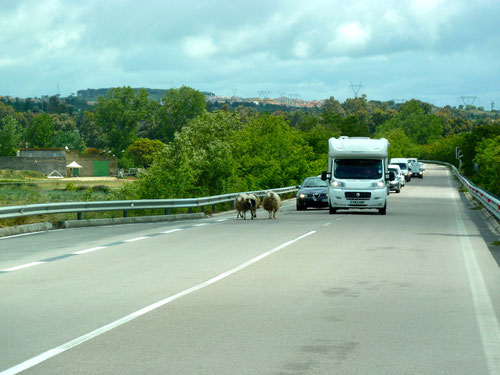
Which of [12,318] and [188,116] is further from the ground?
[188,116]

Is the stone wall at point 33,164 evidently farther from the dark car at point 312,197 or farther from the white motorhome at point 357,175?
the white motorhome at point 357,175

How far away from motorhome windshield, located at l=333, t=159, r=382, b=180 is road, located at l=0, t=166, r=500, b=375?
13.5 m

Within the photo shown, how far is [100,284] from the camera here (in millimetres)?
11352

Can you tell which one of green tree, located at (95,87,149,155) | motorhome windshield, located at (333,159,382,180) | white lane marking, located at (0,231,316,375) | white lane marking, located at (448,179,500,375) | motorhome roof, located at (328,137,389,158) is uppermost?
green tree, located at (95,87,149,155)

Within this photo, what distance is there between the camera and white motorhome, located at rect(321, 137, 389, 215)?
103ft

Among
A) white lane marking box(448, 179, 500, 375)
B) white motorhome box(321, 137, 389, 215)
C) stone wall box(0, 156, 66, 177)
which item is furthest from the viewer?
stone wall box(0, 156, 66, 177)

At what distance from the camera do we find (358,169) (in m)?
32.2

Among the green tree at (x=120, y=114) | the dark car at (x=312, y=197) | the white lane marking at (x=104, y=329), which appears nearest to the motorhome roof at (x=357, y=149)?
the dark car at (x=312, y=197)

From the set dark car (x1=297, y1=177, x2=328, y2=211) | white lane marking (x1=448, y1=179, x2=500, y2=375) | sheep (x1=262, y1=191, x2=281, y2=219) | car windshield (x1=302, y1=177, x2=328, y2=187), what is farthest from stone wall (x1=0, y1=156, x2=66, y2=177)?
white lane marking (x1=448, y1=179, x2=500, y2=375)

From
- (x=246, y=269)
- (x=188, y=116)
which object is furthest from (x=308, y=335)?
(x=188, y=116)

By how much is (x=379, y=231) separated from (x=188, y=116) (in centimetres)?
15779

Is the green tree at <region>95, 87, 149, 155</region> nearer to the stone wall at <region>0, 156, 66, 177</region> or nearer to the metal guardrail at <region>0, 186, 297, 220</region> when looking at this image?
the stone wall at <region>0, 156, 66, 177</region>

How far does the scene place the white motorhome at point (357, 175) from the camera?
103ft

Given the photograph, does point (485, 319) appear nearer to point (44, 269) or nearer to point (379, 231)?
point (44, 269)
